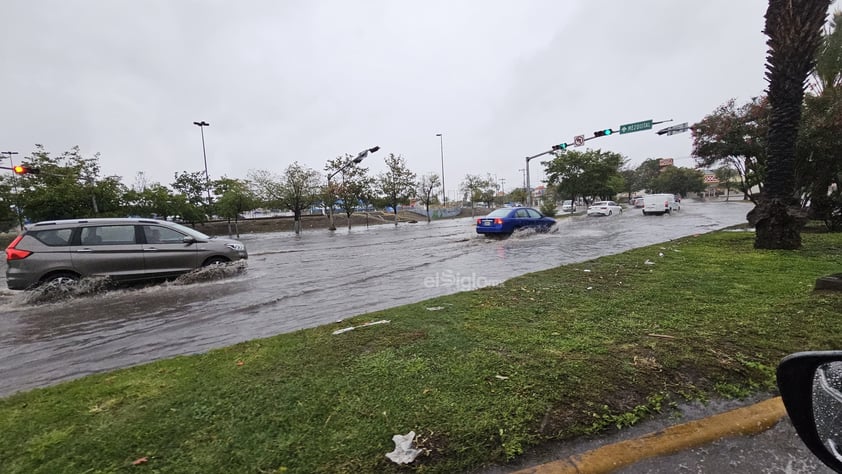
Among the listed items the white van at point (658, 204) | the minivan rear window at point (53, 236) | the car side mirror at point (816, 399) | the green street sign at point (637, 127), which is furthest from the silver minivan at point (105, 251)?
the white van at point (658, 204)

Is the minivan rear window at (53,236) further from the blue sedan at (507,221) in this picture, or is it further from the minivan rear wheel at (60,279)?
the blue sedan at (507,221)

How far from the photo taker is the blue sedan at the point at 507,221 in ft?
55.1

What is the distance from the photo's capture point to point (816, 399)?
4.29ft

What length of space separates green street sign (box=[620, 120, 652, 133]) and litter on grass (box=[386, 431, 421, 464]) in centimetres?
2524

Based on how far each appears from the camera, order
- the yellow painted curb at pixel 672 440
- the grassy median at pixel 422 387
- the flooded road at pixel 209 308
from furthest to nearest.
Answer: the flooded road at pixel 209 308, the grassy median at pixel 422 387, the yellow painted curb at pixel 672 440

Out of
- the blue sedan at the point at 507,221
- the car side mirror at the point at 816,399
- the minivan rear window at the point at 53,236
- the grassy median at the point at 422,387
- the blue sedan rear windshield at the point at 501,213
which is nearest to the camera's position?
the car side mirror at the point at 816,399

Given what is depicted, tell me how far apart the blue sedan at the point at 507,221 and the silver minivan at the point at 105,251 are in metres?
11.0

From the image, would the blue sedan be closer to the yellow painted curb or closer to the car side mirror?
the yellow painted curb

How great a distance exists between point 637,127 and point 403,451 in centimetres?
2546

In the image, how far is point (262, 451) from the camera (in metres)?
2.24

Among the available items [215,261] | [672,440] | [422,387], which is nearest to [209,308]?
[215,261]

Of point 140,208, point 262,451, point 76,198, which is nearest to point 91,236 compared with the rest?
point 262,451

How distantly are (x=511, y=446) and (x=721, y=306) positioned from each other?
13.4ft

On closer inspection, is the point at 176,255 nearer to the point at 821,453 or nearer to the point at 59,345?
the point at 59,345
